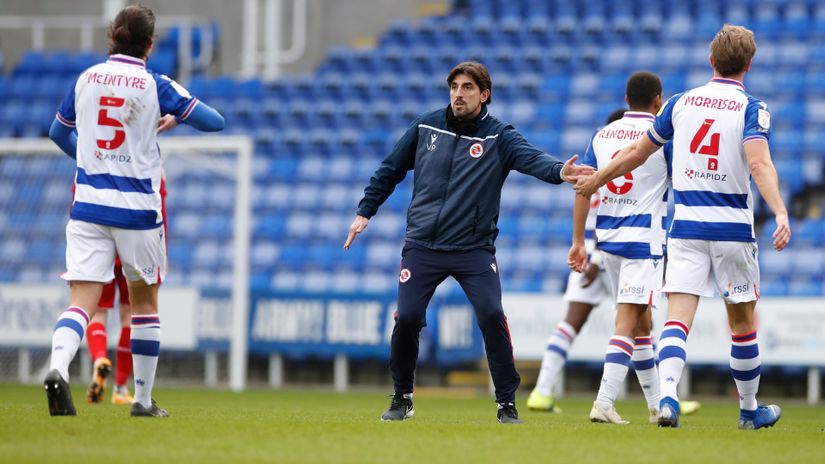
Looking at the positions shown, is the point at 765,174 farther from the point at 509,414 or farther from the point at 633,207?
the point at 509,414

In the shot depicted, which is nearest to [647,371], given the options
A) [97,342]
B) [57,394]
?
[57,394]

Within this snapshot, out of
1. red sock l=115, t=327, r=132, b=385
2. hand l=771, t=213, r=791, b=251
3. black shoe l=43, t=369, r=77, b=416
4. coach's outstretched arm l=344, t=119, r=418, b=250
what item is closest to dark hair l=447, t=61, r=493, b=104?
coach's outstretched arm l=344, t=119, r=418, b=250

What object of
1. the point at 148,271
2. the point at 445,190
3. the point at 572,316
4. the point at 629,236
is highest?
the point at 445,190

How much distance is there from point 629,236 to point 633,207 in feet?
0.62

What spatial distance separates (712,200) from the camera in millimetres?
6750

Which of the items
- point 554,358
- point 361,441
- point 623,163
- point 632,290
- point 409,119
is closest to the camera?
point 361,441

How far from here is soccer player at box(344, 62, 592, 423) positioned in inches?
276

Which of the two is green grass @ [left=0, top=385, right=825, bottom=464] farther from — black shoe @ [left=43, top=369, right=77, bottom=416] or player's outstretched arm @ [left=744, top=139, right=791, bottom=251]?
player's outstretched arm @ [left=744, top=139, right=791, bottom=251]

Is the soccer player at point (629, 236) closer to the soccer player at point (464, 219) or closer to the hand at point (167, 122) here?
the soccer player at point (464, 219)

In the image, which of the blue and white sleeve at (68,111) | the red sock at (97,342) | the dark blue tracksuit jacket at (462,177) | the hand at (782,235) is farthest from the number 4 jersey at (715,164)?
the red sock at (97,342)

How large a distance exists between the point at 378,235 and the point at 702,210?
422 inches

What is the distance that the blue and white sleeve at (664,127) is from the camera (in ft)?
22.6

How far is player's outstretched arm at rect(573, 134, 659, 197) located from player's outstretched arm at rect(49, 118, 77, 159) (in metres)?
2.84

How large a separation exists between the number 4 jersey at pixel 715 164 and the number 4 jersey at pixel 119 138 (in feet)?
8.87
